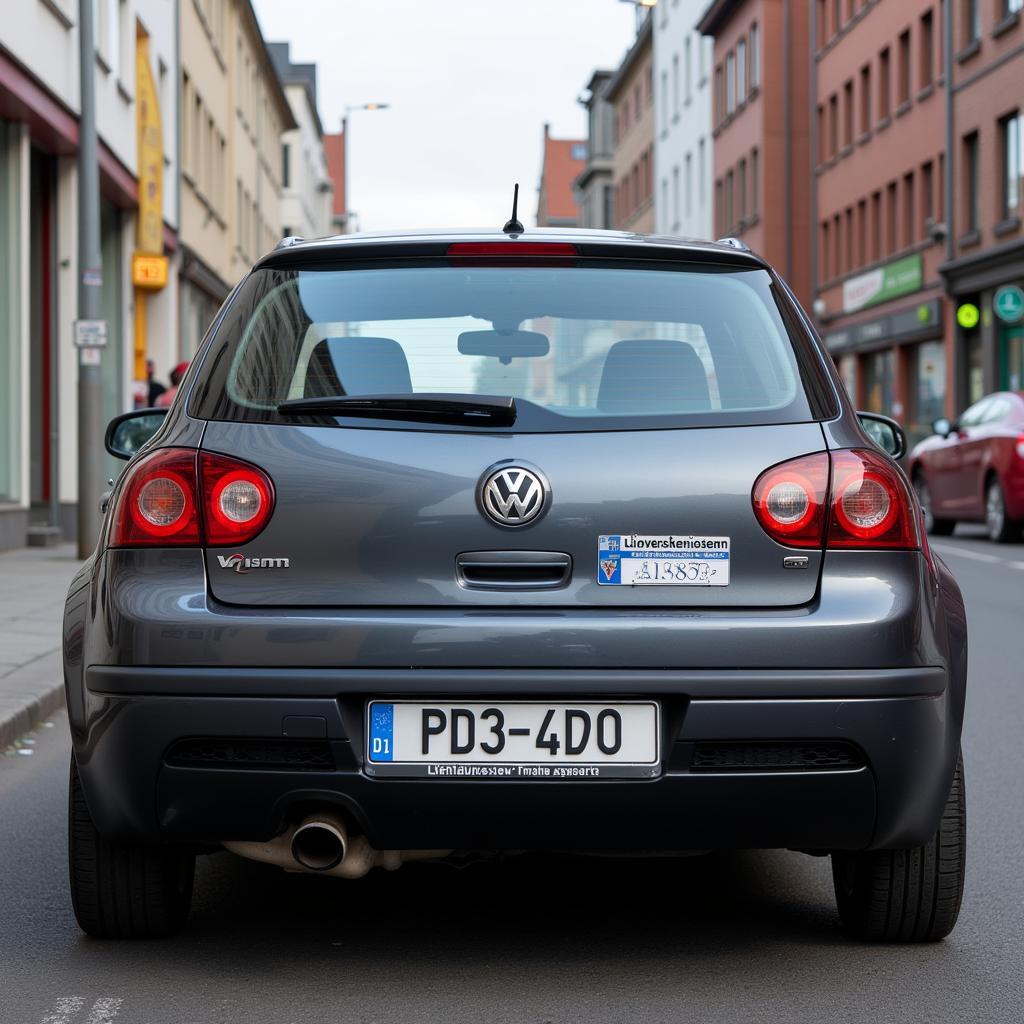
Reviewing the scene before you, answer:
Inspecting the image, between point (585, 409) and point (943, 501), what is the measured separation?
1861 centimetres

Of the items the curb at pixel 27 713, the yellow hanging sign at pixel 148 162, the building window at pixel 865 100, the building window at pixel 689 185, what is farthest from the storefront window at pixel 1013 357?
the building window at pixel 689 185

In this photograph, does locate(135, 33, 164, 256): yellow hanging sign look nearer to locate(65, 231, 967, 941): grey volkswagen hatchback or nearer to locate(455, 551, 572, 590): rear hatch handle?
locate(65, 231, 967, 941): grey volkswagen hatchback

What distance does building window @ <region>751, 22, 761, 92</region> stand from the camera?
2124 inches

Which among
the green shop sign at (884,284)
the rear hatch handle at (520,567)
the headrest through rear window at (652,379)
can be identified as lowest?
the rear hatch handle at (520,567)

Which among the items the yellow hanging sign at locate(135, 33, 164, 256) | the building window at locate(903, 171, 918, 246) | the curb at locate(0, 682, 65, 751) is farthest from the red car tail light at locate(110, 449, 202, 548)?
the building window at locate(903, 171, 918, 246)

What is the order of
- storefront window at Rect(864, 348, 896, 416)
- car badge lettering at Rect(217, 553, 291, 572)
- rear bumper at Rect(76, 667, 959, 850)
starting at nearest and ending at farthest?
rear bumper at Rect(76, 667, 959, 850) < car badge lettering at Rect(217, 553, 291, 572) < storefront window at Rect(864, 348, 896, 416)

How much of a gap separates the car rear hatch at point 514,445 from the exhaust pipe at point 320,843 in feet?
1.49

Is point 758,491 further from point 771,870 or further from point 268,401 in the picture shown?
point 771,870

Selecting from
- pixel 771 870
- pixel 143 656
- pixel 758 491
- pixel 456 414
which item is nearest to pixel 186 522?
pixel 143 656

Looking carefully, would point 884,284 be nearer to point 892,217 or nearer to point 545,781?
point 892,217

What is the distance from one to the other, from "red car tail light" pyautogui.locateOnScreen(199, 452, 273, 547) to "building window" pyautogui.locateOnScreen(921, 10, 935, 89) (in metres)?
37.6

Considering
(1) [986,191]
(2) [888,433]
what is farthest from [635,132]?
(2) [888,433]

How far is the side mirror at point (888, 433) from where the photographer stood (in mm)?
5727

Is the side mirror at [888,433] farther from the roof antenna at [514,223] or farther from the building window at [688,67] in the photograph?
the building window at [688,67]
